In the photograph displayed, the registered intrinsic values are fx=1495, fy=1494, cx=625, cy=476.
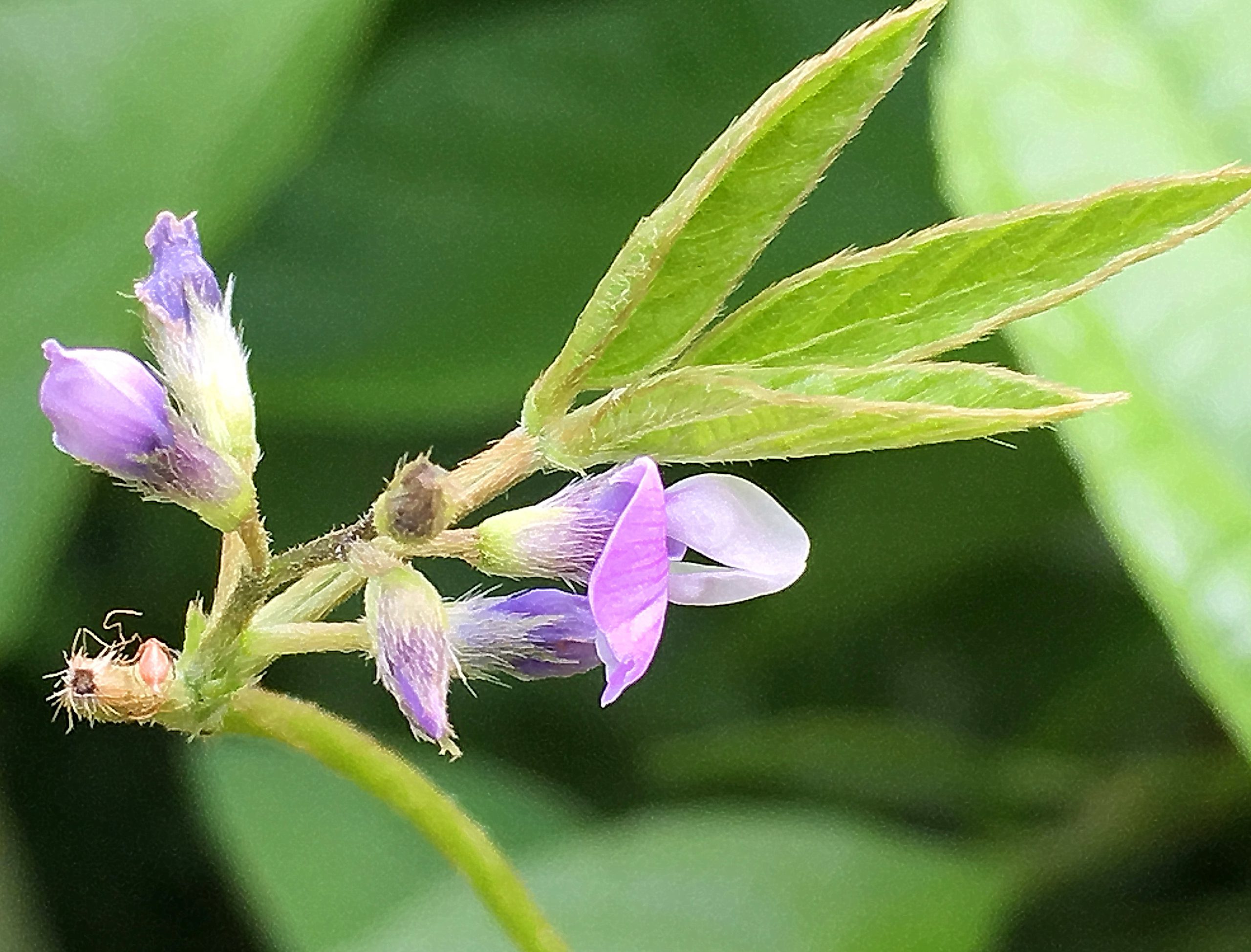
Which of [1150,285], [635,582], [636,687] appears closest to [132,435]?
[635,582]

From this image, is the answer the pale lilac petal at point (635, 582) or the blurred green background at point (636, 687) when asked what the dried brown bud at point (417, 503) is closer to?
the pale lilac petal at point (635, 582)

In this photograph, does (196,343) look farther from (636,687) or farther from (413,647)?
(636,687)

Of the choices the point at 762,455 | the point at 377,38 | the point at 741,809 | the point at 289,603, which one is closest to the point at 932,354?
the point at 762,455

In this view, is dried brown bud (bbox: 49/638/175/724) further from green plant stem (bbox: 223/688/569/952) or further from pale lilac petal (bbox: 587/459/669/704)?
pale lilac petal (bbox: 587/459/669/704)

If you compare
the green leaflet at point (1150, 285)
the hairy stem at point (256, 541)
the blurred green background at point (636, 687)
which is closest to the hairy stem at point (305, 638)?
the hairy stem at point (256, 541)

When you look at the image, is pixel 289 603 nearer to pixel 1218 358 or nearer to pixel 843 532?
pixel 1218 358
